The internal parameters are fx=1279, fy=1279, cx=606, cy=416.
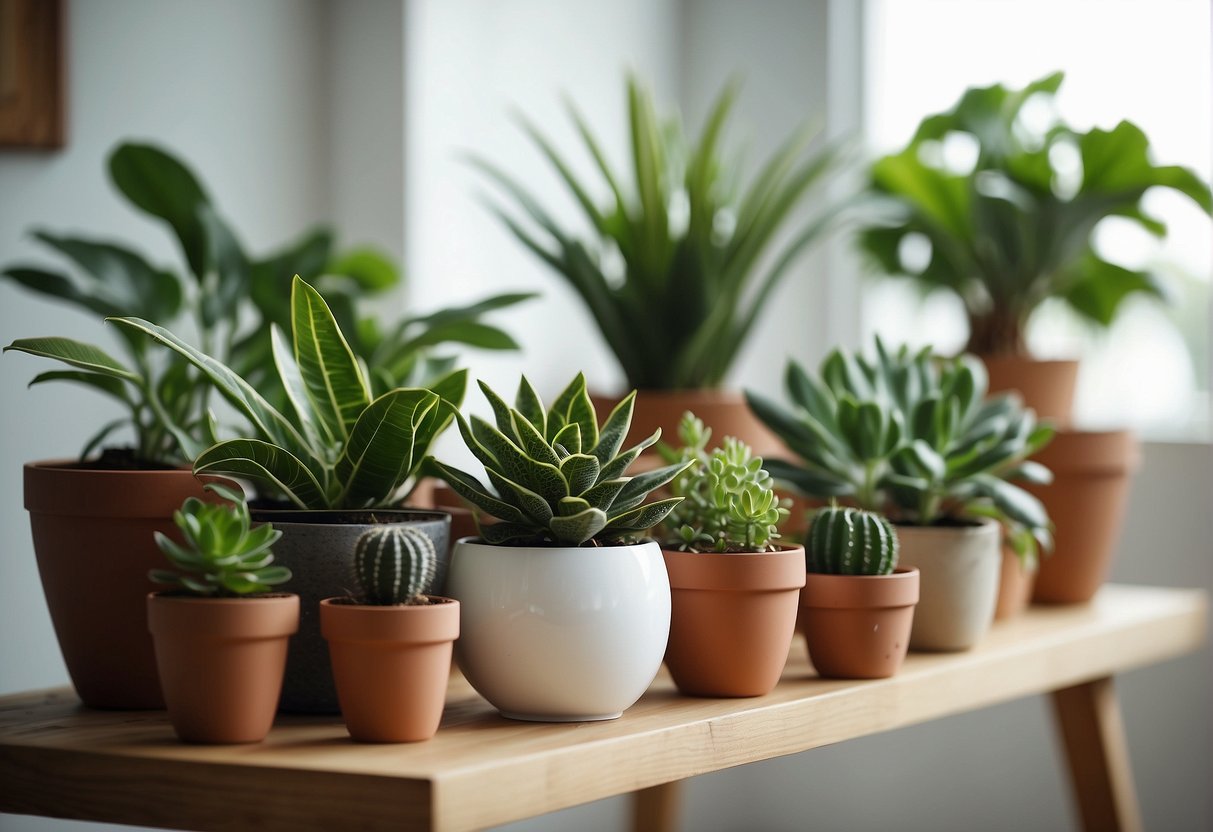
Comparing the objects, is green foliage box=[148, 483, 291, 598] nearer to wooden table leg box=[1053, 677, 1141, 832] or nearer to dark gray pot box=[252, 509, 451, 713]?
dark gray pot box=[252, 509, 451, 713]

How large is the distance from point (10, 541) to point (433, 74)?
84cm

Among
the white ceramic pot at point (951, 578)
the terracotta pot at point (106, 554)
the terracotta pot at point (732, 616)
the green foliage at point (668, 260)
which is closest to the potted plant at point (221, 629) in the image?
the terracotta pot at point (106, 554)

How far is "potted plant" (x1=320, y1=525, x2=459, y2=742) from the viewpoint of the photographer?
80cm

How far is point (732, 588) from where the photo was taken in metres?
0.94

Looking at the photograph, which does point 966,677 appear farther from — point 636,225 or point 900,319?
point 900,319

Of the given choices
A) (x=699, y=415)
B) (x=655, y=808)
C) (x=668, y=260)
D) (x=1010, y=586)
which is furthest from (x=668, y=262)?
(x=655, y=808)

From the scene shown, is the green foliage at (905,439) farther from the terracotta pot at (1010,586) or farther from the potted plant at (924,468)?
the terracotta pot at (1010,586)

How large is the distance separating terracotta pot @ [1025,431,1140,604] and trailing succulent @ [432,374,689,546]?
30.0 inches

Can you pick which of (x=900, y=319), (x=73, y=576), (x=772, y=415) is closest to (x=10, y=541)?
(x=73, y=576)

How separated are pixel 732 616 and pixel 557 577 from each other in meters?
0.16

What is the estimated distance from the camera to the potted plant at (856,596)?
1.02 meters

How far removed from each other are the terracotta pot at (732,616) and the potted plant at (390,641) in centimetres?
21

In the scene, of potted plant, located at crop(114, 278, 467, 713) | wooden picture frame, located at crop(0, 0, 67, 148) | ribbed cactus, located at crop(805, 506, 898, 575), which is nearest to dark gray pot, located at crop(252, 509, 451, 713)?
potted plant, located at crop(114, 278, 467, 713)

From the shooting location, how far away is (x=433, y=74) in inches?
70.7
